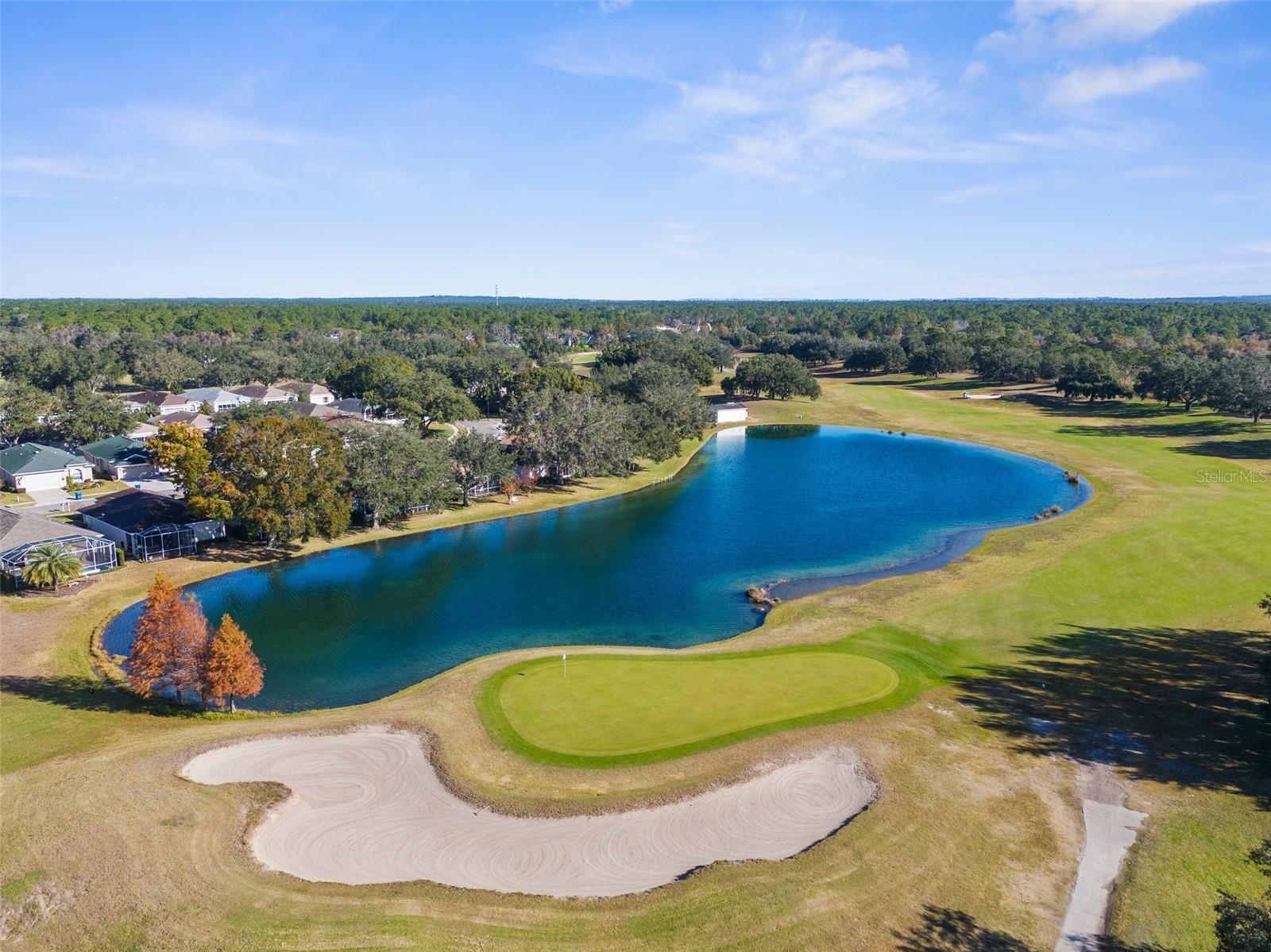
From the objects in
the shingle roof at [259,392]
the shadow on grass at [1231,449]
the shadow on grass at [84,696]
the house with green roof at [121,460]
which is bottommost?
the shadow on grass at [84,696]

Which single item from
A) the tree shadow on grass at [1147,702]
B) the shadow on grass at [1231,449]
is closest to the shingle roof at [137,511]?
the tree shadow on grass at [1147,702]

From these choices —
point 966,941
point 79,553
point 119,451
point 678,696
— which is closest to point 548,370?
point 119,451

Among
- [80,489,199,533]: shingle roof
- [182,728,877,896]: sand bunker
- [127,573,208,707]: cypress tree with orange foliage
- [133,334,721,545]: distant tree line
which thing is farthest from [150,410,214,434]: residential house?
[182,728,877,896]: sand bunker

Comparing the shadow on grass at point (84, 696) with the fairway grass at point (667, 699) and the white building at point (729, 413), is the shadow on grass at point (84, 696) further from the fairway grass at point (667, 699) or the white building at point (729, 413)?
the white building at point (729, 413)

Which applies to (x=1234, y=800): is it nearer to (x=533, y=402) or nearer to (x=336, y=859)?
(x=336, y=859)

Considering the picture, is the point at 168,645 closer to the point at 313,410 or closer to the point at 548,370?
the point at 313,410

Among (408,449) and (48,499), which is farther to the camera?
(48,499)
